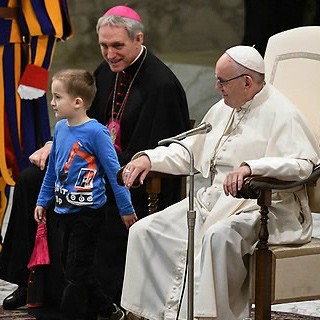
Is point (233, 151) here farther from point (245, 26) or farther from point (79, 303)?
point (245, 26)

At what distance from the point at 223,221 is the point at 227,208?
17 cm

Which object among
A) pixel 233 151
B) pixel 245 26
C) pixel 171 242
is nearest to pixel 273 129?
pixel 233 151

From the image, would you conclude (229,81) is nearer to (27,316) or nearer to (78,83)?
(78,83)

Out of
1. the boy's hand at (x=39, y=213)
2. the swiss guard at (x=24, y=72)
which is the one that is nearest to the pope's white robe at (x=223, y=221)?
→ the boy's hand at (x=39, y=213)

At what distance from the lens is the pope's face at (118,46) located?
541 cm

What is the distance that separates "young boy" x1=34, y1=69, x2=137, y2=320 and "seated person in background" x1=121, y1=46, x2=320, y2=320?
0.20 meters

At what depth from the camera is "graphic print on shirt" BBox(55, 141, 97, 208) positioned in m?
5.06

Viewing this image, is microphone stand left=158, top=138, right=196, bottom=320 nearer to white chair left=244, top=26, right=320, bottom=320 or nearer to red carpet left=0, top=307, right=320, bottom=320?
white chair left=244, top=26, right=320, bottom=320

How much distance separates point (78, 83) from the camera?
5.05 m

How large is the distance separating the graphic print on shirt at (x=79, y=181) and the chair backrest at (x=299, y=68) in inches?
33.4

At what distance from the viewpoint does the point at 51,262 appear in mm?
5543

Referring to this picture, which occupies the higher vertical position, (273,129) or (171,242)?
(273,129)

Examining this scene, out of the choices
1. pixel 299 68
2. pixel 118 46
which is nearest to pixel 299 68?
pixel 299 68

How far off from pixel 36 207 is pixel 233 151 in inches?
36.7
